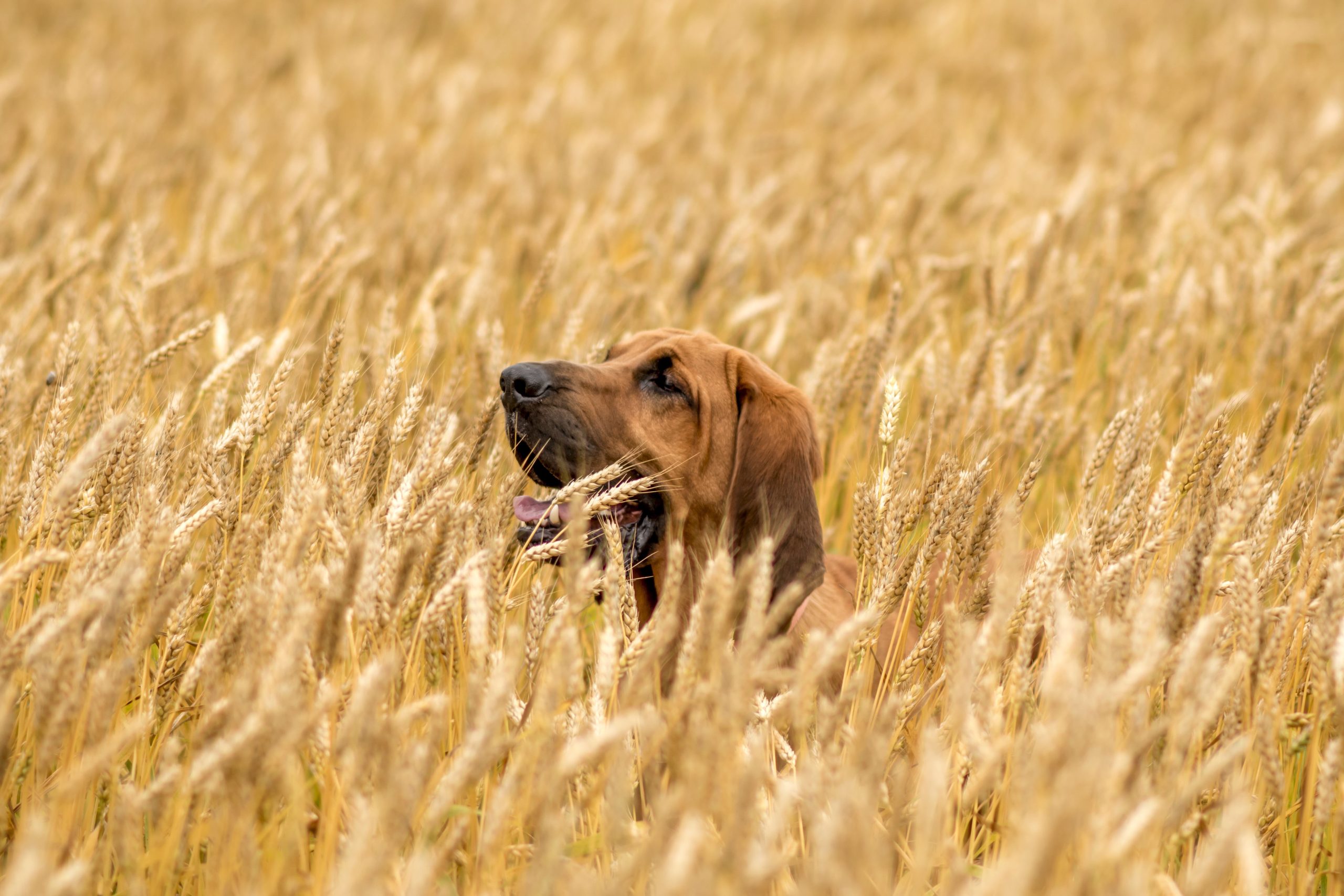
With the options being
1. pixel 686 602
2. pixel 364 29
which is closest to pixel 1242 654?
pixel 686 602

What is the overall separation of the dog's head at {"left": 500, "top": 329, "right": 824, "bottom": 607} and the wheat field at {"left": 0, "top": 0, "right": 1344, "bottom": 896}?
0.18 meters

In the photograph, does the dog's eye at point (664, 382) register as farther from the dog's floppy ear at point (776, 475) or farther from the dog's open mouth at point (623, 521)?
the dog's open mouth at point (623, 521)

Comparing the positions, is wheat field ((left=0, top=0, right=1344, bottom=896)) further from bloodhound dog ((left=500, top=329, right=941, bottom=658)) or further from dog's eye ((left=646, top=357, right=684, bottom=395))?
dog's eye ((left=646, top=357, right=684, bottom=395))

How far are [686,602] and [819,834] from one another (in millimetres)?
2018

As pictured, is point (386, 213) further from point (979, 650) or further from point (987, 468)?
point (979, 650)

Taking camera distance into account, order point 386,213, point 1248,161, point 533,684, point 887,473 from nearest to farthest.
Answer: point 533,684, point 887,473, point 386,213, point 1248,161

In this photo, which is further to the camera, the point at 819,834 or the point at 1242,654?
the point at 1242,654

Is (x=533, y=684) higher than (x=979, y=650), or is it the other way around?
(x=979, y=650)

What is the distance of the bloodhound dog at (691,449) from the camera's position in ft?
10.6

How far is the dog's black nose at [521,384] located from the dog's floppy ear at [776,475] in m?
0.56

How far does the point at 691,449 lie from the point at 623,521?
0.33 metres

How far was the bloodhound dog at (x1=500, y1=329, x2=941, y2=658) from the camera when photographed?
3246 mm

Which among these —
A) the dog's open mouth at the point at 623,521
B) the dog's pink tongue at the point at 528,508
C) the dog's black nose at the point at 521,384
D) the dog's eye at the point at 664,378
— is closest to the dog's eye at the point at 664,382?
the dog's eye at the point at 664,378

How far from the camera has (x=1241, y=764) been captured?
7.22 feet
